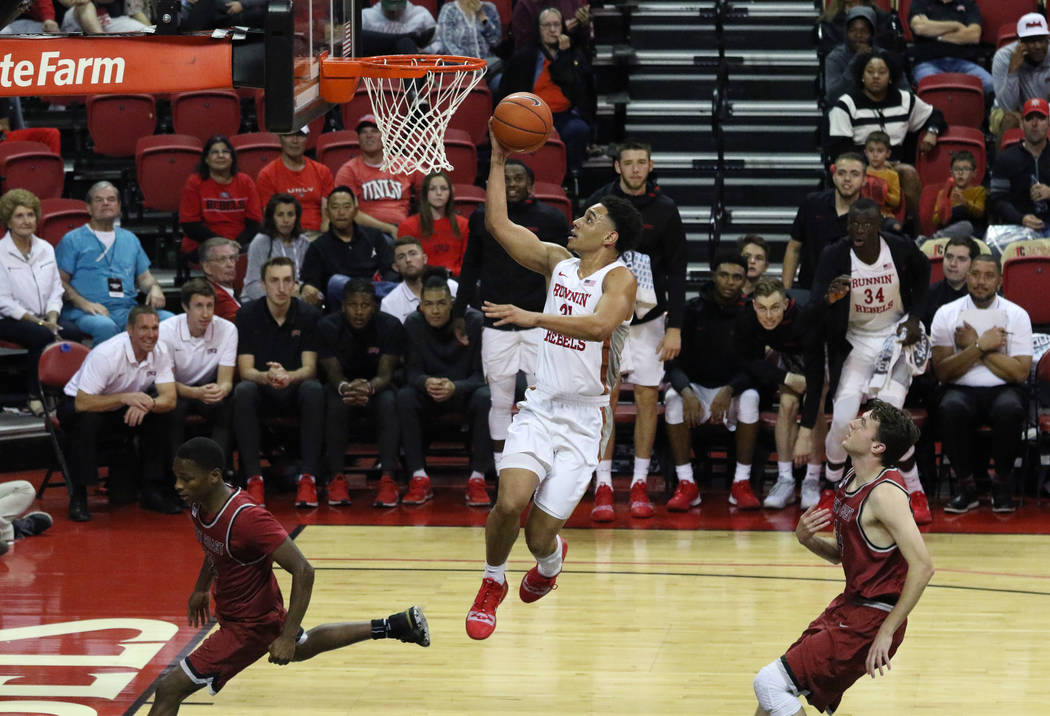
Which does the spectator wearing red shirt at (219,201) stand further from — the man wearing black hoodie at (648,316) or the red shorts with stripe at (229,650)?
the red shorts with stripe at (229,650)

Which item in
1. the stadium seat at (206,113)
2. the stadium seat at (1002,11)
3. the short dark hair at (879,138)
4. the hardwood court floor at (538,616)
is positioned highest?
the stadium seat at (1002,11)

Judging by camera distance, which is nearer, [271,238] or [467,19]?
[271,238]

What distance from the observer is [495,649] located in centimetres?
709

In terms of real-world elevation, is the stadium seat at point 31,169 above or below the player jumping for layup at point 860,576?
above

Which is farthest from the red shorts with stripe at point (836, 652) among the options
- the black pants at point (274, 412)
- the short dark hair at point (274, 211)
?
the short dark hair at point (274, 211)

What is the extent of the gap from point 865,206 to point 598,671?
12.1ft

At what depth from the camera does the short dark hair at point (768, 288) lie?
9.27m

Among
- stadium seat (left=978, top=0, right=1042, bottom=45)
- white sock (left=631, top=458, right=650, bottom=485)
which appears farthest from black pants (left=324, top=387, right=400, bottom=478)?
stadium seat (left=978, top=0, right=1042, bottom=45)

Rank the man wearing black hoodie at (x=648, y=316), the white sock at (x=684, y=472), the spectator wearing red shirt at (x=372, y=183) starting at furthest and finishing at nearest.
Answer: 1. the spectator wearing red shirt at (x=372, y=183)
2. the white sock at (x=684, y=472)
3. the man wearing black hoodie at (x=648, y=316)

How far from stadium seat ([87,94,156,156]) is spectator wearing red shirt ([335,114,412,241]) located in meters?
1.99

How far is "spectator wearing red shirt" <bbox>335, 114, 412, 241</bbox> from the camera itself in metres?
11.1

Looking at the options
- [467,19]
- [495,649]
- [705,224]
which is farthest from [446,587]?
[467,19]

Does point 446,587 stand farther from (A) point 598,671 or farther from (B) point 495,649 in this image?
(A) point 598,671

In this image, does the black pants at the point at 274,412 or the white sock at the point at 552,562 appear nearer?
the white sock at the point at 552,562
